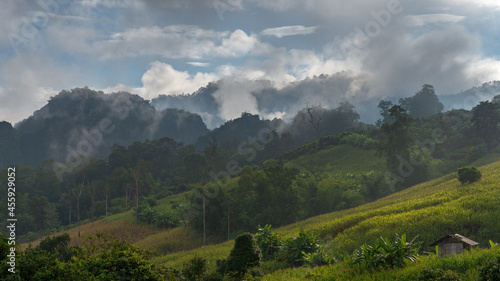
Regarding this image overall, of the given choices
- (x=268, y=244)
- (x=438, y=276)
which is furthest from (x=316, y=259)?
(x=438, y=276)

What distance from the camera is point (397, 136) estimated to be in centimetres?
4662

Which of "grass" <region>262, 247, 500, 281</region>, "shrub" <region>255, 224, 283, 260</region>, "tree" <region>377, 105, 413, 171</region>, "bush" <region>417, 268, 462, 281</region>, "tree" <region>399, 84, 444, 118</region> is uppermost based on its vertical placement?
"tree" <region>399, 84, 444, 118</region>

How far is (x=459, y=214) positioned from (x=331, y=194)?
21631mm

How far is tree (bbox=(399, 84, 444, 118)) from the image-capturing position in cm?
14939

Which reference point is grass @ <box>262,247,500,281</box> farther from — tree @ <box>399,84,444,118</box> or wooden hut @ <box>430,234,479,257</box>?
tree @ <box>399,84,444,118</box>

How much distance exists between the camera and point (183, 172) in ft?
298

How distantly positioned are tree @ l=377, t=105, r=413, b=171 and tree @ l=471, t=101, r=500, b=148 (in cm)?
2351

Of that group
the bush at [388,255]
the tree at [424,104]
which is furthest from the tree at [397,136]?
the tree at [424,104]

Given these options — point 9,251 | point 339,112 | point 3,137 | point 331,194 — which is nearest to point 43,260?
point 9,251

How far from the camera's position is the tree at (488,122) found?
2368 inches

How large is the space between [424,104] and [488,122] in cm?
9711

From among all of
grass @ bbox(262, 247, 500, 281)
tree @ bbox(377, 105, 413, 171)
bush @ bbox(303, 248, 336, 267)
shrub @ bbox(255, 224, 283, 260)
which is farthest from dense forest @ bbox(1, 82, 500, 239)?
grass @ bbox(262, 247, 500, 281)

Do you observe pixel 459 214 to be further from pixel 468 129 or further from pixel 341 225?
pixel 468 129

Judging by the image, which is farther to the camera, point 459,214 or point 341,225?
point 341,225
